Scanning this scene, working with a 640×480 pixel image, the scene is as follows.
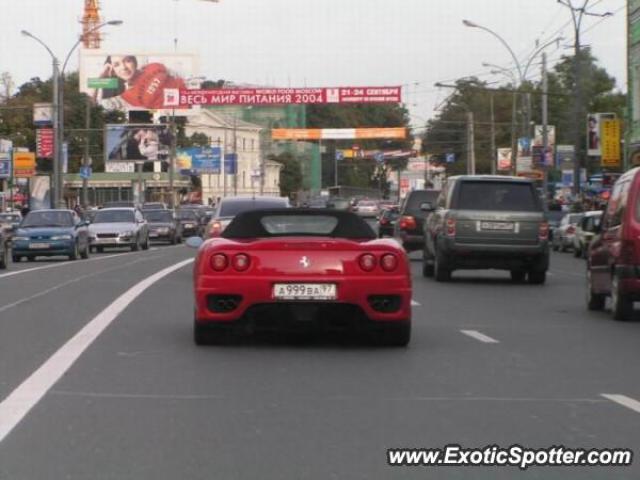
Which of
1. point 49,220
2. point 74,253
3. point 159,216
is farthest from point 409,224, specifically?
point 159,216

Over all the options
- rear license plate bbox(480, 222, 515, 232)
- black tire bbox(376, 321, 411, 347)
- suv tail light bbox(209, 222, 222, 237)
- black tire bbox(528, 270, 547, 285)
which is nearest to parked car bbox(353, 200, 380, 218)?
black tire bbox(528, 270, 547, 285)

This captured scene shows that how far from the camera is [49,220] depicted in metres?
43.1

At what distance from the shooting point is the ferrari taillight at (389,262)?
14.0 metres

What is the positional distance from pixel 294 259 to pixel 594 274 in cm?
720

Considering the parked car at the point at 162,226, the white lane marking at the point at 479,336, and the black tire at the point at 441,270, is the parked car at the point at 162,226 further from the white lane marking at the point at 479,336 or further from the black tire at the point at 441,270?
the white lane marking at the point at 479,336

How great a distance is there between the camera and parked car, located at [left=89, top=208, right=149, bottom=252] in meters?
51.3

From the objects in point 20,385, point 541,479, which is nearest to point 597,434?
point 541,479

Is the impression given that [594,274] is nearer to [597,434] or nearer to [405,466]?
[597,434]

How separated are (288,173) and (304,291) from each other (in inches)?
6417

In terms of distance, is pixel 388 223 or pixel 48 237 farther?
pixel 388 223

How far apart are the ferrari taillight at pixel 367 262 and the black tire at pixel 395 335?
642 millimetres

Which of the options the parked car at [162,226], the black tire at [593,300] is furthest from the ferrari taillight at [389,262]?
the parked car at [162,226]

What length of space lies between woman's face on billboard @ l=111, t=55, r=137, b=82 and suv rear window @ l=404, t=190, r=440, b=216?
8419 cm

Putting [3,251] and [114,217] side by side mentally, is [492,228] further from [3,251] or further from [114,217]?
[114,217]
